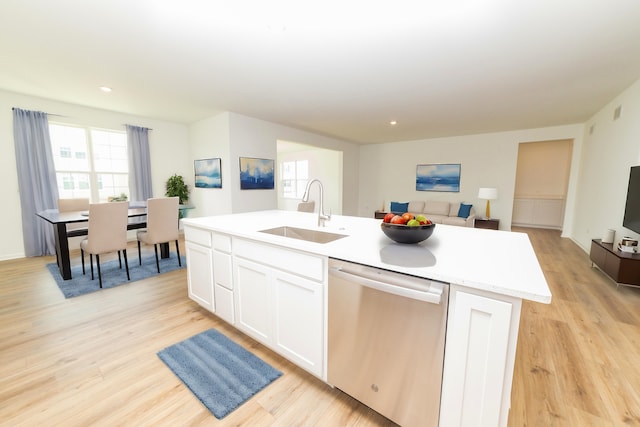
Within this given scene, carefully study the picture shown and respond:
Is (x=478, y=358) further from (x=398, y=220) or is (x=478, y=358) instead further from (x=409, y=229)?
(x=398, y=220)

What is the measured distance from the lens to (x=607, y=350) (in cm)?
192

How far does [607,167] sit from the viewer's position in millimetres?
4004

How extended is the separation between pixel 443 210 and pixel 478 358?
6.25m

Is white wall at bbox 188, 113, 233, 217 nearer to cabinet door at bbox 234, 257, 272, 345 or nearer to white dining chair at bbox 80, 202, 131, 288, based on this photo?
white dining chair at bbox 80, 202, 131, 288

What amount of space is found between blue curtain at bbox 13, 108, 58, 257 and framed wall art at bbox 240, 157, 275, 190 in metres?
3.02

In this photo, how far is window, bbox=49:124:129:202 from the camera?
14.5 ft

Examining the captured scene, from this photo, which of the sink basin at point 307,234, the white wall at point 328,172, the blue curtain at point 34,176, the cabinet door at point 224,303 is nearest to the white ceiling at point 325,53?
the blue curtain at point 34,176

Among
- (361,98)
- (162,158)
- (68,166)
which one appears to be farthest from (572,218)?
(68,166)

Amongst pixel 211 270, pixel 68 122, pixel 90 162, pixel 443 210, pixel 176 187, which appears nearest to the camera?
pixel 211 270

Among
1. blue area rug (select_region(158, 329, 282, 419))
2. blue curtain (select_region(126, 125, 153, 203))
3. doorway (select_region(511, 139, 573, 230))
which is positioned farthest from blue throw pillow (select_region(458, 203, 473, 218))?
blue curtain (select_region(126, 125, 153, 203))

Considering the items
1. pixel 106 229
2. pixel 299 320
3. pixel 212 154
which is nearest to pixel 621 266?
pixel 299 320

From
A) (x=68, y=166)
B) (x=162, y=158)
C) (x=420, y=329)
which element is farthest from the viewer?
(x=162, y=158)

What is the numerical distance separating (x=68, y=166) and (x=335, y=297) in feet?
18.4

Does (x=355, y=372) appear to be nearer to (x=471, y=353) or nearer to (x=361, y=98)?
(x=471, y=353)
